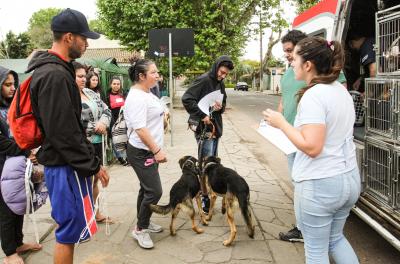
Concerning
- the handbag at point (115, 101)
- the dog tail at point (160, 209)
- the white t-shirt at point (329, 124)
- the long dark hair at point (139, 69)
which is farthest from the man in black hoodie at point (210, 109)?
the handbag at point (115, 101)

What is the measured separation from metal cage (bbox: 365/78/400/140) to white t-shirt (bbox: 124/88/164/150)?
2.10 metres

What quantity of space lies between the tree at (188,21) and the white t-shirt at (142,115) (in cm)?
1619

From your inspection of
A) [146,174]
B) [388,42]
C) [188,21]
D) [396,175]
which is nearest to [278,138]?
[396,175]

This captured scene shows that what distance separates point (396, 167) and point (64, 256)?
2.86 metres

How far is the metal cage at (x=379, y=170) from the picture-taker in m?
3.62

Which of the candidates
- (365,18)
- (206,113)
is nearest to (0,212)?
→ (206,113)

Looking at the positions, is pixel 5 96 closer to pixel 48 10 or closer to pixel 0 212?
pixel 0 212

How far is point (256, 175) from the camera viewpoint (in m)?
7.14

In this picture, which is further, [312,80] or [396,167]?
[396,167]

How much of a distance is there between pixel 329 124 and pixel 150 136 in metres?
1.91

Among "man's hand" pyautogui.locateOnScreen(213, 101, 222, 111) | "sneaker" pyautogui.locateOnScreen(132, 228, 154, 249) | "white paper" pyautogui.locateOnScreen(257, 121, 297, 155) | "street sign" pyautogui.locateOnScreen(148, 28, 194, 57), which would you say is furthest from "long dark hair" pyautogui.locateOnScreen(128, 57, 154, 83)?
"street sign" pyautogui.locateOnScreen(148, 28, 194, 57)

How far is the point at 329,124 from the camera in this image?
238 cm

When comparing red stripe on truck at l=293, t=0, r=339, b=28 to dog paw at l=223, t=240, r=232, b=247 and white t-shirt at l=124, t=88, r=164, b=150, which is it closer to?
white t-shirt at l=124, t=88, r=164, b=150

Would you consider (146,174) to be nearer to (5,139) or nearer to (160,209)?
(160,209)
